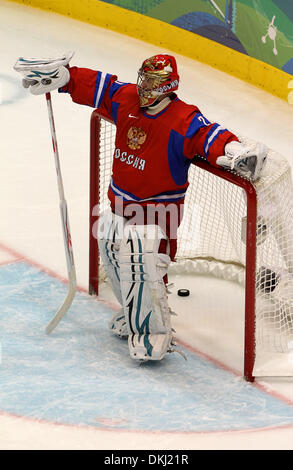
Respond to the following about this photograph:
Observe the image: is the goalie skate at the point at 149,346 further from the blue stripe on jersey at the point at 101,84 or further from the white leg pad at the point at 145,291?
the blue stripe on jersey at the point at 101,84

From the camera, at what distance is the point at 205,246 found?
4.66 meters

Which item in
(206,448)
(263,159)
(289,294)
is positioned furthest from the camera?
(289,294)

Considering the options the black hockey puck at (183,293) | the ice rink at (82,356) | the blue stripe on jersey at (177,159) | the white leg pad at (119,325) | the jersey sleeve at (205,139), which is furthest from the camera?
the black hockey puck at (183,293)

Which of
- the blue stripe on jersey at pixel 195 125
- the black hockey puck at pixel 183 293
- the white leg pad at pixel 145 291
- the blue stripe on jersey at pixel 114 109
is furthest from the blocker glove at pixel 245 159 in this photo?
the black hockey puck at pixel 183 293

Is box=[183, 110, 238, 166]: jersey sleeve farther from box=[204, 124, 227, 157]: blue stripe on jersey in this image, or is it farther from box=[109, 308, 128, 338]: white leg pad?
box=[109, 308, 128, 338]: white leg pad

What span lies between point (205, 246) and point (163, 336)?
0.90 meters

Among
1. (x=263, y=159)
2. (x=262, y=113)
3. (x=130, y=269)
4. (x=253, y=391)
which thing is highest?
(x=263, y=159)

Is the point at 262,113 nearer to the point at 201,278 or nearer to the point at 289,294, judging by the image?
the point at 201,278

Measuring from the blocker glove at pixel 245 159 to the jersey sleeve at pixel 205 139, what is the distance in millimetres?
31

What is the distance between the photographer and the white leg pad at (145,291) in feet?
12.3

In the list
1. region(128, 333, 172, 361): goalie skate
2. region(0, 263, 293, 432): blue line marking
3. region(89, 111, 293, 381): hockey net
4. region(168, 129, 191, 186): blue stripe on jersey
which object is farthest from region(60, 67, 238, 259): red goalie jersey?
region(0, 263, 293, 432): blue line marking

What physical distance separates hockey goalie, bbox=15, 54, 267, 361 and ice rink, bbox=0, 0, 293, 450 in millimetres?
188

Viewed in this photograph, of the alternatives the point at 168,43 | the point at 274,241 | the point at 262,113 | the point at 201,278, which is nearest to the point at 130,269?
the point at 274,241

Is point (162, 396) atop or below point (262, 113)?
atop
